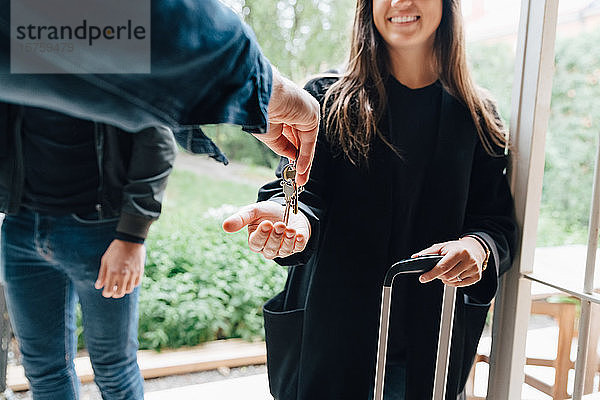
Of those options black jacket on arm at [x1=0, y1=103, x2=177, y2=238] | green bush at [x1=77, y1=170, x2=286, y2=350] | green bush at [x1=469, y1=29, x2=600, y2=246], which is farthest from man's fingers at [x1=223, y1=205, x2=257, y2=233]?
green bush at [x1=77, y1=170, x2=286, y2=350]

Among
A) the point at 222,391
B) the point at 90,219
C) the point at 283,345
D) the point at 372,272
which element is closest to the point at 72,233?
the point at 90,219

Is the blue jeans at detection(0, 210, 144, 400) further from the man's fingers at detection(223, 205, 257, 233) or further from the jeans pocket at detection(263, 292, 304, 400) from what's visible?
the man's fingers at detection(223, 205, 257, 233)

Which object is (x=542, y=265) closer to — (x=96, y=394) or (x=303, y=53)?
(x=96, y=394)

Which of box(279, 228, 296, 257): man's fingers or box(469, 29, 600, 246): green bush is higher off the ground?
box(469, 29, 600, 246): green bush

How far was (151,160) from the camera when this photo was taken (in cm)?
101

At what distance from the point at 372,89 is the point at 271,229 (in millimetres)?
354

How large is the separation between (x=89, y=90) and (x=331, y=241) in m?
0.65

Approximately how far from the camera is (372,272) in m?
0.91

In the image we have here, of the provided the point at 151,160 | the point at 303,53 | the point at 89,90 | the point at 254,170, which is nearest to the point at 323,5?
the point at 303,53

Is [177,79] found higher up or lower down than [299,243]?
higher up

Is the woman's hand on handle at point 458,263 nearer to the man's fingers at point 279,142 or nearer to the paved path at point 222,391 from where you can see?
the man's fingers at point 279,142

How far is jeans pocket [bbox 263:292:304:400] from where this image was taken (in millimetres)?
931

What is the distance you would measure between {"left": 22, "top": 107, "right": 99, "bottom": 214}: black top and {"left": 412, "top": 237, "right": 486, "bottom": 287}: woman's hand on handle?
1.98ft

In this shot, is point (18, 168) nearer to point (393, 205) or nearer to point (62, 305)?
point (62, 305)
